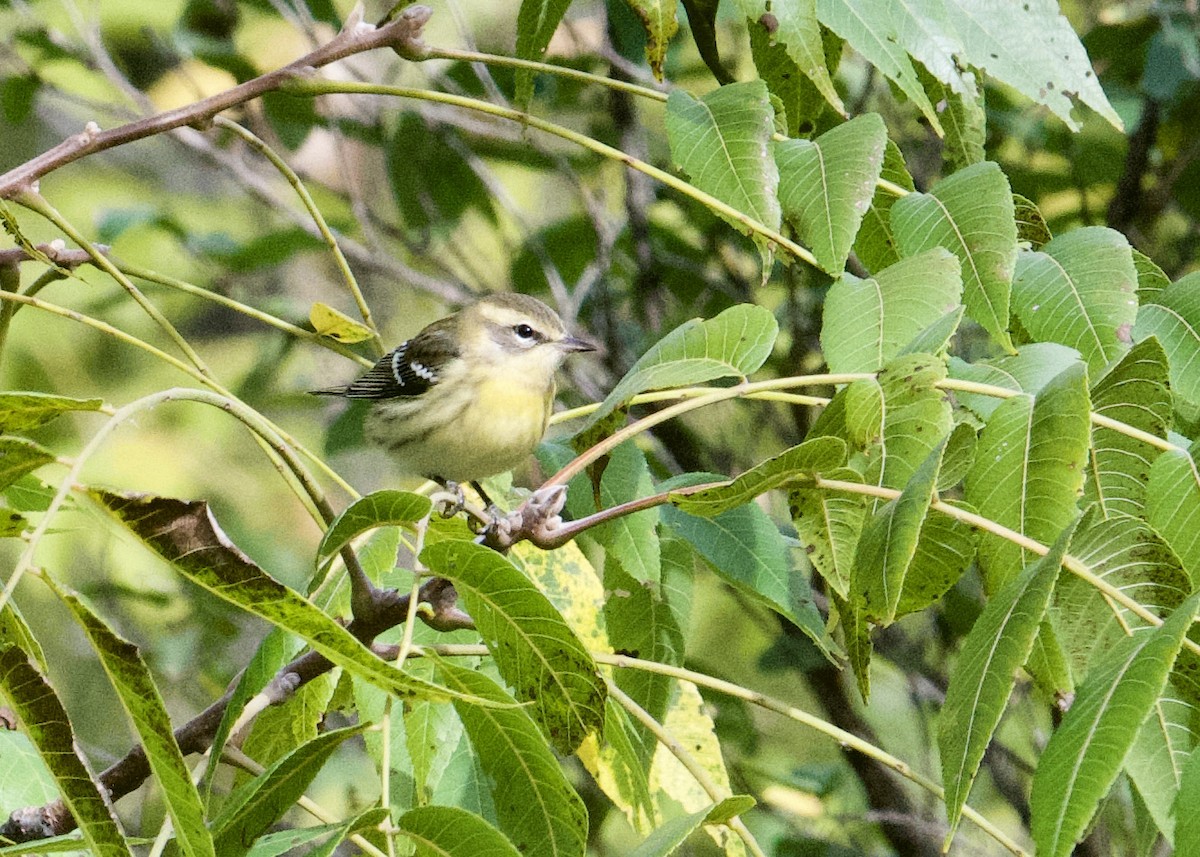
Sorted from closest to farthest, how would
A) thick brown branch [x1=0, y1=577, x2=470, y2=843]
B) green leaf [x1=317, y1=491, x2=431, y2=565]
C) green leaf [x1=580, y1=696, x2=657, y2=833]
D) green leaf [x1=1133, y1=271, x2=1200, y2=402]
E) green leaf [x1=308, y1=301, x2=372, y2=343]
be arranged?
1. green leaf [x1=317, y1=491, x2=431, y2=565]
2. thick brown branch [x1=0, y1=577, x2=470, y2=843]
3. green leaf [x1=1133, y1=271, x2=1200, y2=402]
4. green leaf [x1=580, y1=696, x2=657, y2=833]
5. green leaf [x1=308, y1=301, x2=372, y2=343]

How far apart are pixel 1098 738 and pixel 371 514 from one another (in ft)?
2.48

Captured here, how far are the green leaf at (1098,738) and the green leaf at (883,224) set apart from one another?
3.18ft

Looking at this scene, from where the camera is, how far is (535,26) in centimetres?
218

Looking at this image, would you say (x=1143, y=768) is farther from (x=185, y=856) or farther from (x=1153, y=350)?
(x=185, y=856)

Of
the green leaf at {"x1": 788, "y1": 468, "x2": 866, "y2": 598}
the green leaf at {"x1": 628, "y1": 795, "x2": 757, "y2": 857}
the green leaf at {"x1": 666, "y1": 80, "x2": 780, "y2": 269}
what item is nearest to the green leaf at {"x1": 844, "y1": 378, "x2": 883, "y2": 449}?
the green leaf at {"x1": 788, "y1": 468, "x2": 866, "y2": 598}

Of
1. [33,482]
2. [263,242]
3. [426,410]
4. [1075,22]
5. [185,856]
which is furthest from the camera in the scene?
[1075,22]

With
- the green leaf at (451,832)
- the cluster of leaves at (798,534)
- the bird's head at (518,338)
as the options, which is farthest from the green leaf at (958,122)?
the bird's head at (518,338)

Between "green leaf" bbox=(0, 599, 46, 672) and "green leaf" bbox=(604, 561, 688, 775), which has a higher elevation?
"green leaf" bbox=(0, 599, 46, 672)

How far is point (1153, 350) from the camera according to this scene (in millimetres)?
1557

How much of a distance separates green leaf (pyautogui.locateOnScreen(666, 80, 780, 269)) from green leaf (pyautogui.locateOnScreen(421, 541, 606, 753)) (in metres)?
0.68

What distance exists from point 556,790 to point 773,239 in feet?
2.62

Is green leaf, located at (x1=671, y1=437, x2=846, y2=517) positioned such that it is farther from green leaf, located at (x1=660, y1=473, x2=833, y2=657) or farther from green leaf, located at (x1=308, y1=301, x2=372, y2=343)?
green leaf, located at (x1=308, y1=301, x2=372, y2=343)

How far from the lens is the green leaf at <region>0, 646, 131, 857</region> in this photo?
1.27 metres

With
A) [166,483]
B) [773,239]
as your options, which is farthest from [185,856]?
[166,483]
